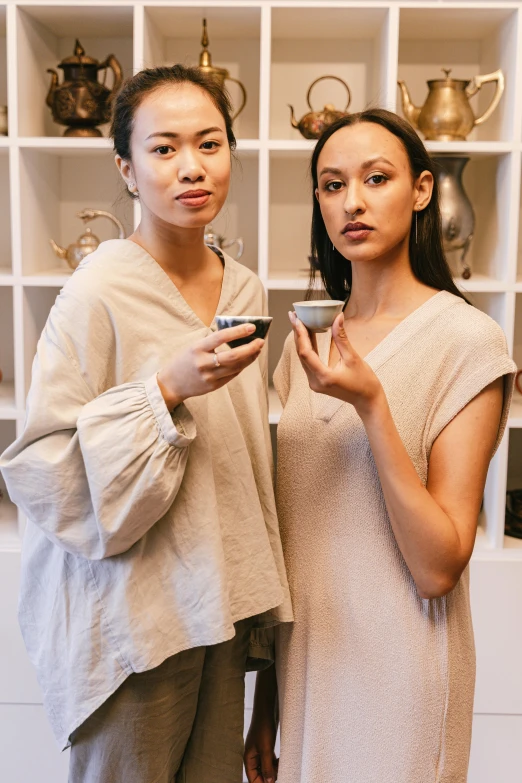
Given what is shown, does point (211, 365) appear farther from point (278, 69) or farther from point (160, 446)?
point (278, 69)

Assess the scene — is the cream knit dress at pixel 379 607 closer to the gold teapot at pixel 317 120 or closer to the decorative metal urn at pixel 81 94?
the gold teapot at pixel 317 120

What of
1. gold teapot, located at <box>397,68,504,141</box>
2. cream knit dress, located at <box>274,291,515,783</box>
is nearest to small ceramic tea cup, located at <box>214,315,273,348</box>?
cream knit dress, located at <box>274,291,515,783</box>

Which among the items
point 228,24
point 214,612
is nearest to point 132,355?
point 214,612

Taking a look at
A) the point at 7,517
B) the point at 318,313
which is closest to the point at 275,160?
the point at 7,517

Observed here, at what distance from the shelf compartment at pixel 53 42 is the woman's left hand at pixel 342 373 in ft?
5.45

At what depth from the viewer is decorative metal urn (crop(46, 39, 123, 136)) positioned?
2512 millimetres

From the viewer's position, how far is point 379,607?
1223mm

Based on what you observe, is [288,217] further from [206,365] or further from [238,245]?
[206,365]

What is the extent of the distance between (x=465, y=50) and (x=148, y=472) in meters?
2.20

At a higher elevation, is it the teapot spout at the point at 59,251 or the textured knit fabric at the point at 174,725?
the teapot spout at the point at 59,251

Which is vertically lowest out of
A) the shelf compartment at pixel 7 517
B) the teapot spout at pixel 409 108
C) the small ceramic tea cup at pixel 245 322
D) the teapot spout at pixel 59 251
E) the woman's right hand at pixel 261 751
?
the woman's right hand at pixel 261 751

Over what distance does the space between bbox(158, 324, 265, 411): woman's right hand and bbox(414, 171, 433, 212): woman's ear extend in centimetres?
42

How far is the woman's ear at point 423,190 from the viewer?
133 centimetres

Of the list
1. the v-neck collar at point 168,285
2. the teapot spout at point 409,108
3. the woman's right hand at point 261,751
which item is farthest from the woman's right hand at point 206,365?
the teapot spout at point 409,108
